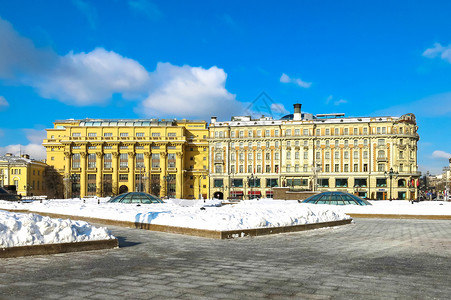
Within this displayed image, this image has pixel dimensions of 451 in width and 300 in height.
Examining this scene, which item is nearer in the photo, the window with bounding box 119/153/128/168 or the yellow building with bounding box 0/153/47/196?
the yellow building with bounding box 0/153/47/196

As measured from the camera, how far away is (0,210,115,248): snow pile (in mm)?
9734

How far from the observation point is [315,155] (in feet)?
276

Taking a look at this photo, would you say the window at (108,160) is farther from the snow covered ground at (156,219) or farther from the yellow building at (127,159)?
the snow covered ground at (156,219)

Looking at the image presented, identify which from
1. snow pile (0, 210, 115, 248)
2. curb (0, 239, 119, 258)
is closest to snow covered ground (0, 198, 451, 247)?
snow pile (0, 210, 115, 248)

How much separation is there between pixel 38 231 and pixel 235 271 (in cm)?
495

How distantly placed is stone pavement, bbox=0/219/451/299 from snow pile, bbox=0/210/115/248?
1.48ft

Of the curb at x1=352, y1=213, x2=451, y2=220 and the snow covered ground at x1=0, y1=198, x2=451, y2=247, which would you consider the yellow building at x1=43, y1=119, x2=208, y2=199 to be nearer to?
the snow covered ground at x1=0, y1=198, x2=451, y2=247

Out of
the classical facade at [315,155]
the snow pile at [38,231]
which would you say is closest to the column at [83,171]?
the classical facade at [315,155]

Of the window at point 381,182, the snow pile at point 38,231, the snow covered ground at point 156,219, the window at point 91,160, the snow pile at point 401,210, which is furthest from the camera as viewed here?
the window at point 91,160

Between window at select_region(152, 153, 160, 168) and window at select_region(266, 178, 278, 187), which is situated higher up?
window at select_region(152, 153, 160, 168)

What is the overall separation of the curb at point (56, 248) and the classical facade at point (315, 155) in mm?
68511

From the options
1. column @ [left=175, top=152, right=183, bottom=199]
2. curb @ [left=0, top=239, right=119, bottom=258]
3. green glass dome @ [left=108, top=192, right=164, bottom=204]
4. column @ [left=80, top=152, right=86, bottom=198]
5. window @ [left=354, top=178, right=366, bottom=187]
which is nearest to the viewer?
curb @ [left=0, top=239, right=119, bottom=258]

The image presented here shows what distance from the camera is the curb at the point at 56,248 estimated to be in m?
9.52

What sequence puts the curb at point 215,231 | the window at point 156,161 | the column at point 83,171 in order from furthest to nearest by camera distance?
the window at point 156,161 → the column at point 83,171 → the curb at point 215,231
